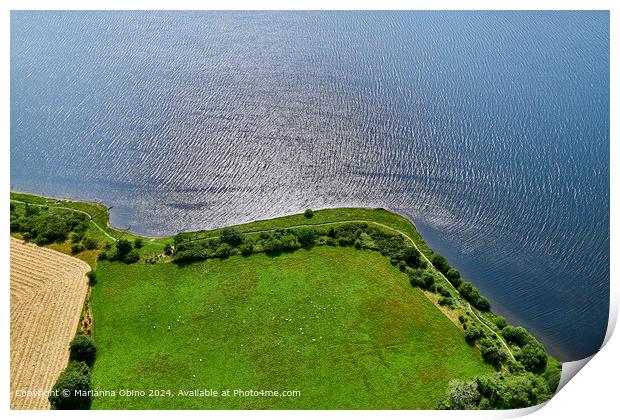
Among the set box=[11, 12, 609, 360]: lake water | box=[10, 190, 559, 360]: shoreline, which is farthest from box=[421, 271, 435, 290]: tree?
box=[11, 12, 609, 360]: lake water

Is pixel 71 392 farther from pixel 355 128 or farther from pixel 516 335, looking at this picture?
pixel 355 128

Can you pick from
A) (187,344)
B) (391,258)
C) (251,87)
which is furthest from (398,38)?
(187,344)

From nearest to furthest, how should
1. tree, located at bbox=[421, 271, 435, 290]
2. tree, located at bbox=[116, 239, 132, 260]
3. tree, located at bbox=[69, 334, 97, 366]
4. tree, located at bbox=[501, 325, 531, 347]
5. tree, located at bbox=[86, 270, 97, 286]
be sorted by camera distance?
tree, located at bbox=[69, 334, 97, 366], tree, located at bbox=[501, 325, 531, 347], tree, located at bbox=[86, 270, 97, 286], tree, located at bbox=[421, 271, 435, 290], tree, located at bbox=[116, 239, 132, 260]

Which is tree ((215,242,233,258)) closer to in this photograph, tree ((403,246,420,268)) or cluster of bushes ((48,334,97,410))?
cluster of bushes ((48,334,97,410))

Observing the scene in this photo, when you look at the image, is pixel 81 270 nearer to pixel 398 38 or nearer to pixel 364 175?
pixel 364 175

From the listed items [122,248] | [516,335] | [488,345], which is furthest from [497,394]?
[122,248]

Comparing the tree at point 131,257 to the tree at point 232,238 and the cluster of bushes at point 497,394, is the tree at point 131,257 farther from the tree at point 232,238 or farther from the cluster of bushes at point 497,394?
the cluster of bushes at point 497,394

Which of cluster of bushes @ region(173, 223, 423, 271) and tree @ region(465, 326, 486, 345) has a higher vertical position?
cluster of bushes @ region(173, 223, 423, 271)
